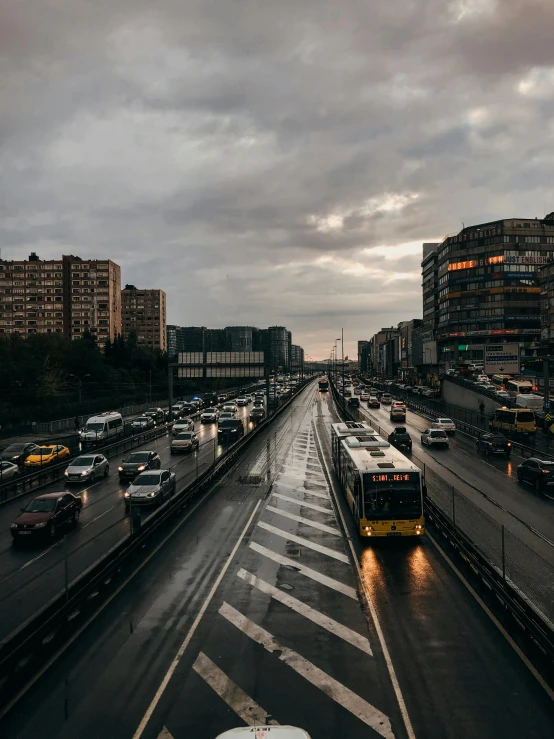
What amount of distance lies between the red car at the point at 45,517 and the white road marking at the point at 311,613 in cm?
797

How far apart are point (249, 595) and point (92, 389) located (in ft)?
250

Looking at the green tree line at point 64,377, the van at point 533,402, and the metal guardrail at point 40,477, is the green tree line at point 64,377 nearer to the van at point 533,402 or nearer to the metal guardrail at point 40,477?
the metal guardrail at point 40,477

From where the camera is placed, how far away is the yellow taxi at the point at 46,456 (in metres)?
34.5

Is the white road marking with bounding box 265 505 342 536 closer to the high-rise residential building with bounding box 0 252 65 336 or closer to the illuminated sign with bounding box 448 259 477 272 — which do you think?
the illuminated sign with bounding box 448 259 477 272

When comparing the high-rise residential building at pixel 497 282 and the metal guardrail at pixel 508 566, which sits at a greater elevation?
the high-rise residential building at pixel 497 282

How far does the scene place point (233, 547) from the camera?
1816 centimetres

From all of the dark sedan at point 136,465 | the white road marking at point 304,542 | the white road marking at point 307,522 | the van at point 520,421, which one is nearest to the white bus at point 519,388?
the van at point 520,421

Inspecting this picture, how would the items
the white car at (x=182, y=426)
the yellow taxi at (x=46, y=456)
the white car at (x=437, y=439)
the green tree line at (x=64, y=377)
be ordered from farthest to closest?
the green tree line at (x=64, y=377) → the white car at (x=182, y=426) → the white car at (x=437, y=439) → the yellow taxi at (x=46, y=456)

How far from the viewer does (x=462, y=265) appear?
128m

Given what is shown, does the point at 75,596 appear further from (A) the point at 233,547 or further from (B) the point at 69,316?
(B) the point at 69,316

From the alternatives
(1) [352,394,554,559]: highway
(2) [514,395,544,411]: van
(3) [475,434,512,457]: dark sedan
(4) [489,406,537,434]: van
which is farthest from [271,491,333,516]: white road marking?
(2) [514,395,544,411]: van

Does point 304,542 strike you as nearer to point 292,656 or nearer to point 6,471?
point 292,656

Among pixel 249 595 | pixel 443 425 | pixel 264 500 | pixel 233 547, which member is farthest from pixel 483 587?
pixel 443 425

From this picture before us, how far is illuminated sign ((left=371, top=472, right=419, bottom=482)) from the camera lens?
18250 millimetres
